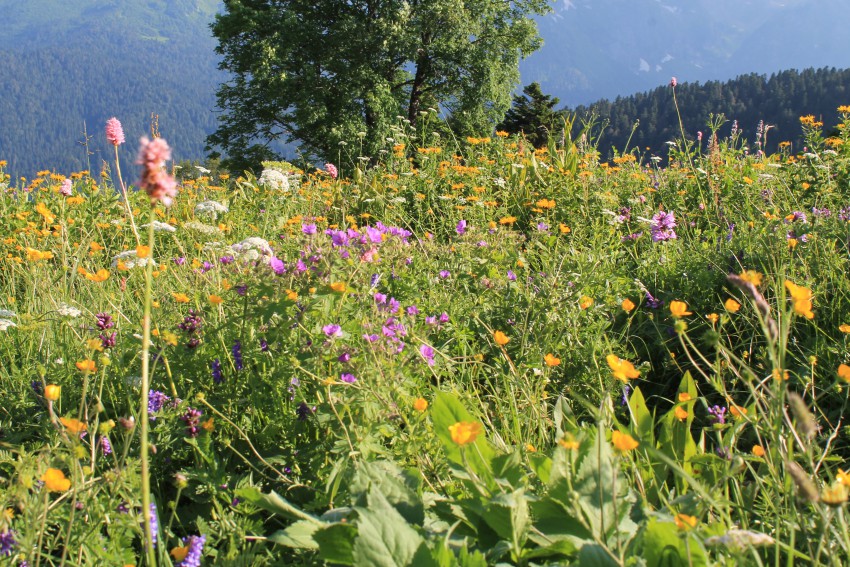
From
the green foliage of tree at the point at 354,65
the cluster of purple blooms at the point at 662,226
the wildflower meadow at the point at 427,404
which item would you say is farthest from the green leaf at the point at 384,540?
the green foliage of tree at the point at 354,65

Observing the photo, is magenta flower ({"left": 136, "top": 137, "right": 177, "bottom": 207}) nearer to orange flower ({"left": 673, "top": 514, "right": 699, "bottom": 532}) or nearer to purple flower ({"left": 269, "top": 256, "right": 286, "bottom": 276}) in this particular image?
orange flower ({"left": 673, "top": 514, "right": 699, "bottom": 532})

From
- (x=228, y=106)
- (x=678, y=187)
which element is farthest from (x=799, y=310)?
(x=228, y=106)

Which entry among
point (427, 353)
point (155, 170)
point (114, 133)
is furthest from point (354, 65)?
point (155, 170)

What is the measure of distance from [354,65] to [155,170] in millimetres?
21732

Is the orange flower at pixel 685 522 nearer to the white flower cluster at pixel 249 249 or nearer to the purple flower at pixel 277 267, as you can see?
the purple flower at pixel 277 267

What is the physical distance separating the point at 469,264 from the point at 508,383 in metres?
0.64

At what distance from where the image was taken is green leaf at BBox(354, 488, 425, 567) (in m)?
1.00

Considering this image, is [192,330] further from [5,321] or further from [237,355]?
[5,321]

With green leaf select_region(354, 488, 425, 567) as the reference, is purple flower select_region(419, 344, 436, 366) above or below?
above

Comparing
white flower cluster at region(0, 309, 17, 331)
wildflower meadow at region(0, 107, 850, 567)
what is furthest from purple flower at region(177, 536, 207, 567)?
white flower cluster at region(0, 309, 17, 331)

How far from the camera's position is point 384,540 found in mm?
1020

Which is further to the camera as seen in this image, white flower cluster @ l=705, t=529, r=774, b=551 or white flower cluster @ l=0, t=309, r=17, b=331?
white flower cluster @ l=0, t=309, r=17, b=331

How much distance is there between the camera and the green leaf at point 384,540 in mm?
997

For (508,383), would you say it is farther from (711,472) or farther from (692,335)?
(692,335)
